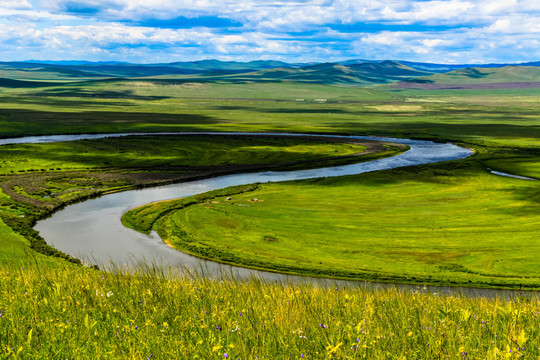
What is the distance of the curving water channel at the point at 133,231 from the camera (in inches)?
1537

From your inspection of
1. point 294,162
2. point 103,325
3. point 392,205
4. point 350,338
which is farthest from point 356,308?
point 294,162

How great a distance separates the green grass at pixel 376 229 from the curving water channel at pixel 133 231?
2.12 metres

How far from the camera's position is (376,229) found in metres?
50.1

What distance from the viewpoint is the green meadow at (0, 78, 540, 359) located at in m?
6.21

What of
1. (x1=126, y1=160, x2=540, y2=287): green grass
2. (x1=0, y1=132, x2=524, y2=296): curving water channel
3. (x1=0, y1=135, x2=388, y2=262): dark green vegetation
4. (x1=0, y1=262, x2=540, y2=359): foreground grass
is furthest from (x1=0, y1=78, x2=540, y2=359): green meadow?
(x1=0, y1=132, x2=524, y2=296): curving water channel

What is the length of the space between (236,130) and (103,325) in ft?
461

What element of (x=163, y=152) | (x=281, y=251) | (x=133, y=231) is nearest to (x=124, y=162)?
(x=163, y=152)

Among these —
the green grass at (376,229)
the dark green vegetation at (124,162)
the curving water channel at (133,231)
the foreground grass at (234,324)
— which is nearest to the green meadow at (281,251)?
the foreground grass at (234,324)

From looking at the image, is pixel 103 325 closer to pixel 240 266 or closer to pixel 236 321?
pixel 236 321

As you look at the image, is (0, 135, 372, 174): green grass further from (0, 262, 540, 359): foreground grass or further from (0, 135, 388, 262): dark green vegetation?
(0, 262, 540, 359): foreground grass

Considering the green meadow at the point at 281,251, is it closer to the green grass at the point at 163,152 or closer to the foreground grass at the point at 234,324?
the foreground grass at the point at 234,324

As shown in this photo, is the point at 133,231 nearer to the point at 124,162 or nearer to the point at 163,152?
the point at 124,162

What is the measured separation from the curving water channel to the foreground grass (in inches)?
444

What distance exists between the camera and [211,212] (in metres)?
56.5
